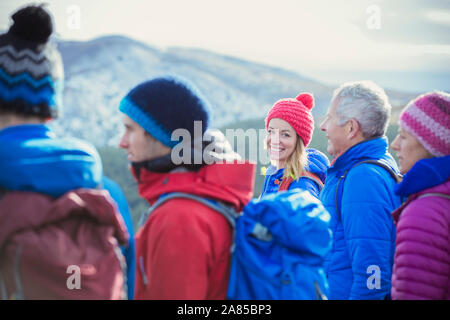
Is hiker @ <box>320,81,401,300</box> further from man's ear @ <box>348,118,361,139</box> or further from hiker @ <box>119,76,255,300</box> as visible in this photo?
hiker @ <box>119,76,255,300</box>

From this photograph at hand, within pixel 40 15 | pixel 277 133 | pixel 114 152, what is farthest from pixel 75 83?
pixel 40 15

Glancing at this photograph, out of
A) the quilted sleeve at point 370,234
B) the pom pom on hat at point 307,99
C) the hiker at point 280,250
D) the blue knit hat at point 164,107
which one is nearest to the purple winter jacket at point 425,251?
the quilted sleeve at point 370,234

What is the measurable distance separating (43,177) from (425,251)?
1.93m

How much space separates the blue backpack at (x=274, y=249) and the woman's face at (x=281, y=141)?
1951 mm

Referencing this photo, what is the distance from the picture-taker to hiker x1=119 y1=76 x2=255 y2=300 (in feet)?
6.58

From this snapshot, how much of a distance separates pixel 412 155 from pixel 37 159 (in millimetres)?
2133

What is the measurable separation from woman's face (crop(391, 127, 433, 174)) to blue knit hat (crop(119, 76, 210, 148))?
1369mm

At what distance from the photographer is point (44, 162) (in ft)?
6.11

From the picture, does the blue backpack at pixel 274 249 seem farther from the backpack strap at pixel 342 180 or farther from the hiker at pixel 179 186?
the backpack strap at pixel 342 180

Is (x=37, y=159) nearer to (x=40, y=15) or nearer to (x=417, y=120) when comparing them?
(x=40, y=15)

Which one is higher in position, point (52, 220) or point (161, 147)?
point (161, 147)

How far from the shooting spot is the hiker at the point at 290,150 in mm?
4047

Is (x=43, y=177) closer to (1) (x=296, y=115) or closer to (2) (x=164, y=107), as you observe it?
(2) (x=164, y=107)
